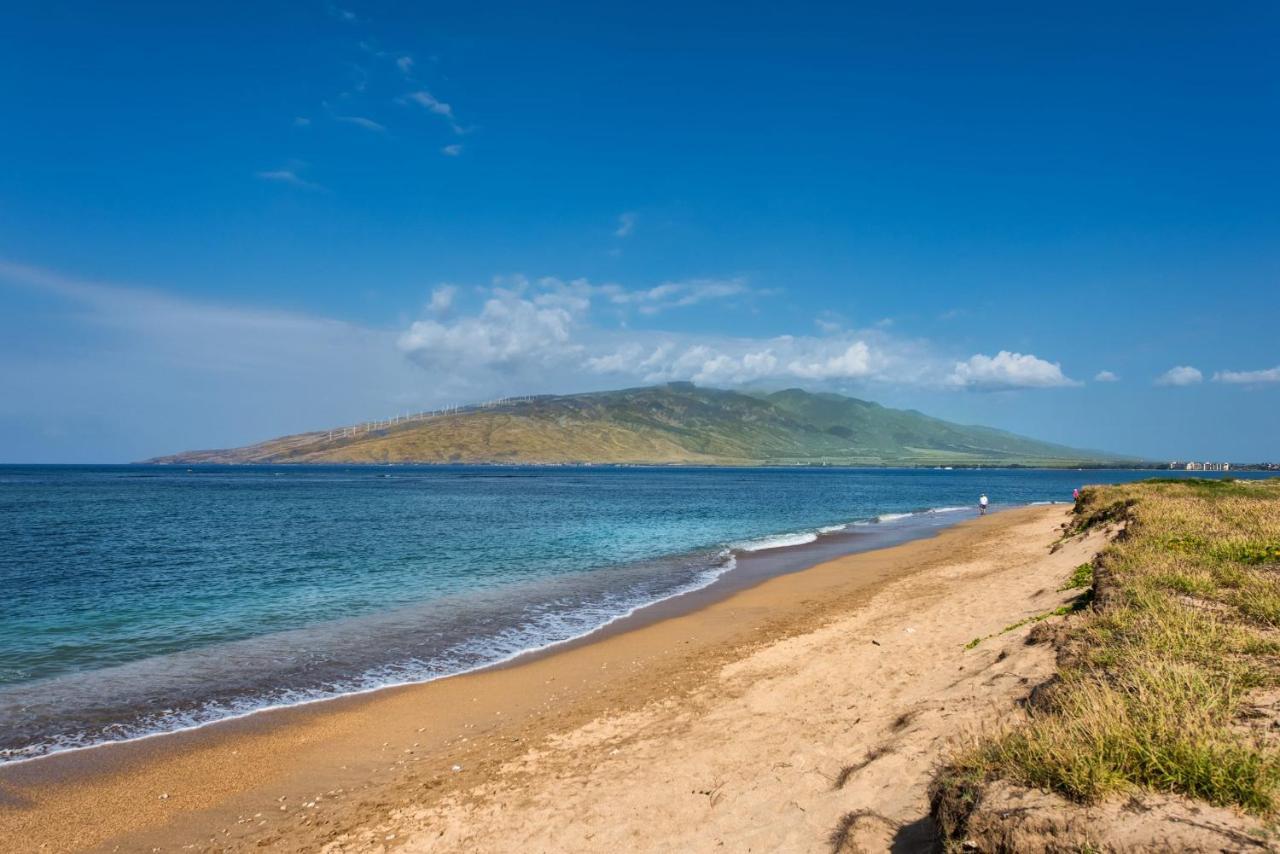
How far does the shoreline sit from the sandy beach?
1.24ft

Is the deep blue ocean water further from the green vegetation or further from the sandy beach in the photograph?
the green vegetation

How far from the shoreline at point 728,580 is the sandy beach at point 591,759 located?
0.38 m

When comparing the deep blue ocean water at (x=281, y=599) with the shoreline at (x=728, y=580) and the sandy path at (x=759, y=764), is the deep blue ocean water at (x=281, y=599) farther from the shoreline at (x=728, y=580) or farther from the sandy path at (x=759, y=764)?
the sandy path at (x=759, y=764)

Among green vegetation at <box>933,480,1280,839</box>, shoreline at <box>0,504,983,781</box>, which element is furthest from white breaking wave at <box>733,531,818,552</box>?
green vegetation at <box>933,480,1280,839</box>

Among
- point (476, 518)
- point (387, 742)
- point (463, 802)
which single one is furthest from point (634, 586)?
point (476, 518)

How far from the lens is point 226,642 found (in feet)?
60.0

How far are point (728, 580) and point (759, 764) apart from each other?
19.7 meters

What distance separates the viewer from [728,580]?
1113 inches

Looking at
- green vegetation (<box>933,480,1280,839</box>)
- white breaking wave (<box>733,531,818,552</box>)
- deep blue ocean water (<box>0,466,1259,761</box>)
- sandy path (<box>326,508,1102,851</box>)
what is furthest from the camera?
white breaking wave (<box>733,531,818,552</box>)

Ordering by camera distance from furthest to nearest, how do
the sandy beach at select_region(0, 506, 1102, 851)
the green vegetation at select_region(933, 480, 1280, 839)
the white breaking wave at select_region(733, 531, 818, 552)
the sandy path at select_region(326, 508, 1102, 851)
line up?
the white breaking wave at select_region(733, 531, 818, 552)
the sandy beach at select_region(0, 506, 1102, 851)
the sandy path at select_region(326, 508, 1102, 851)
the green vegetation at select_region(933, 480, 1280, 839)

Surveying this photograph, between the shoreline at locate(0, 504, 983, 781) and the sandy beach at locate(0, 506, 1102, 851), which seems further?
the shoreline at locate(0, 504, 983, 781)

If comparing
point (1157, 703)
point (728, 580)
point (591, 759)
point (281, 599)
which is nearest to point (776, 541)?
point (728, 580)

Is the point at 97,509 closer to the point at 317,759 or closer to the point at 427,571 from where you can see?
the point at 427,571

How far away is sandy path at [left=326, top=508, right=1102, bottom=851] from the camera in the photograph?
7.09 m
